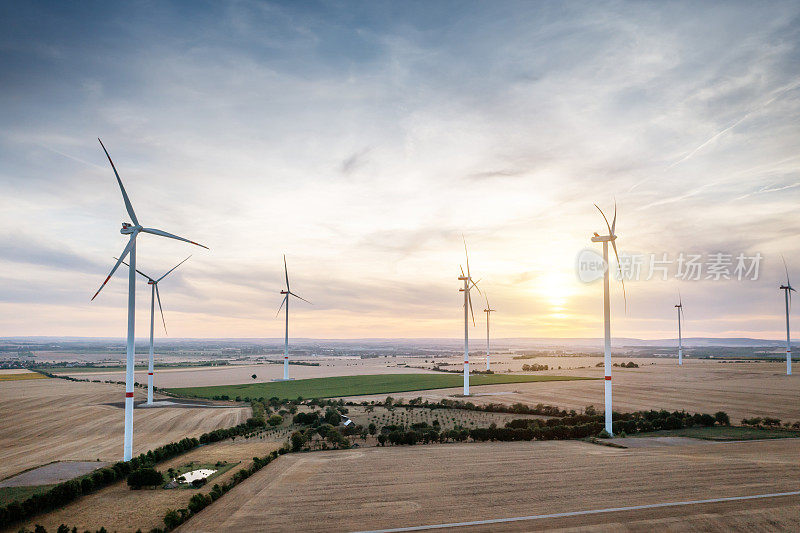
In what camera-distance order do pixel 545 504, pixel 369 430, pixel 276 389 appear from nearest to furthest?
1. pixel 545 504
2. pixel 369 430
3. pixel 276 389

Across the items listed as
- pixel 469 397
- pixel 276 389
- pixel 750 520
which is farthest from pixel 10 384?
pixel 750 520

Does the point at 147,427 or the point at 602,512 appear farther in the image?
the point at 147,427

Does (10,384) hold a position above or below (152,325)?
below

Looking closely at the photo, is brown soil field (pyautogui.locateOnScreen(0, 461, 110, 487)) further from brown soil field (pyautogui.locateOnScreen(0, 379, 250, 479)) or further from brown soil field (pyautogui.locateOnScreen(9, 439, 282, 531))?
brown soil field (pyautogui.locateOnScreen(9, 439, 282, 531))

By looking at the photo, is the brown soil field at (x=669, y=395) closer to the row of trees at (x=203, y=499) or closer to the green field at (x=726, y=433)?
the green field at (x=726, y=433)

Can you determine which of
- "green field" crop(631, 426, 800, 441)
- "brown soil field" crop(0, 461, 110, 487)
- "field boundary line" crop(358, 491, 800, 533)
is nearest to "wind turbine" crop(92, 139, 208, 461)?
"brown soil field" crop(0, 461, 110, 487)

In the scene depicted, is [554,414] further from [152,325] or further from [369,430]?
[152,325]

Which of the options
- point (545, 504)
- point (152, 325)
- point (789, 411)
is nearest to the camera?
point (545, 504)
